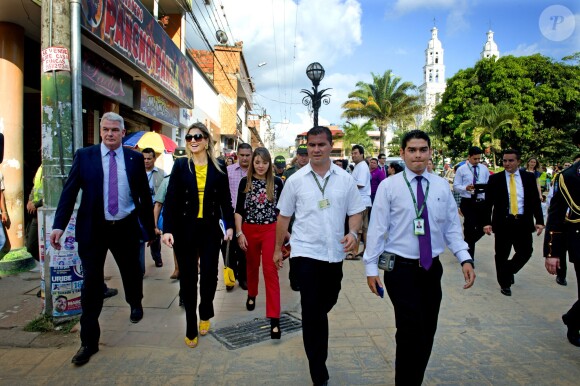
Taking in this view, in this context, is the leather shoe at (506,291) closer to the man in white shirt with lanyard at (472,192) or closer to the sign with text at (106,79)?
the man in white shirt with lanyard at (472,192)

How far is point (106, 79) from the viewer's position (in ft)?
30.2

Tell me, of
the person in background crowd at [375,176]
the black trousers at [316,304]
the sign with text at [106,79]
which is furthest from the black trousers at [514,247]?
the sign with text at [106,79]

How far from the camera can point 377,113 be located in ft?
122

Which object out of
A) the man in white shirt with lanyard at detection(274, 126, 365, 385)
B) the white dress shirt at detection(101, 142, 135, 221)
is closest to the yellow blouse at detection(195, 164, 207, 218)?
the white dress shirt at detection(101, 142, 135, 221)

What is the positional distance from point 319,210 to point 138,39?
8.83 m

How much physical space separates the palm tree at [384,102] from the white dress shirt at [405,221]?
113ft

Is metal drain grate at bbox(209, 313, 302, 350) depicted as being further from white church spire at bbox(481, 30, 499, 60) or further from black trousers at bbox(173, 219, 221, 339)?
white church spire at bbox(481, 30, 499, 60)

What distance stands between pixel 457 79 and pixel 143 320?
37764 mm

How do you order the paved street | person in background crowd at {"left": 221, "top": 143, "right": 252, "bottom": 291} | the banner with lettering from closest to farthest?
1. the paved street
2. person in background crowd at {"left": 221, "top": 143, "right": 252, "bottom": 291}
3. the banner with lettering

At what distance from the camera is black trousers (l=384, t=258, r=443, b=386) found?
2.64 m

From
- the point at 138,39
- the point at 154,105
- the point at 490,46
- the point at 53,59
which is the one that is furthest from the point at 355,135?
the point at 490,46

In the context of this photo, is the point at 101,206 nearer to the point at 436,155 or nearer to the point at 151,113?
the point at 151,113

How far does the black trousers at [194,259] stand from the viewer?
3848mm

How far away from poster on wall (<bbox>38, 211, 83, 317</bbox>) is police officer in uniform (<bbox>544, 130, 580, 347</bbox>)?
15.0ft
